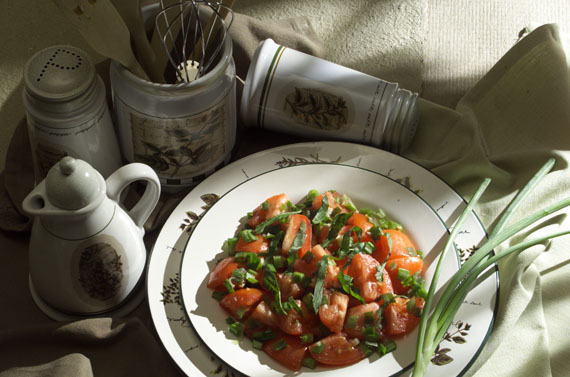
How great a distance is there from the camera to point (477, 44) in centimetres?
131

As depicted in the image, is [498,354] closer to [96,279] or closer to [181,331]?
[181,331]

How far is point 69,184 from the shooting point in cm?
81

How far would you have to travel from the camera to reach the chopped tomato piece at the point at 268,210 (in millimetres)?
989

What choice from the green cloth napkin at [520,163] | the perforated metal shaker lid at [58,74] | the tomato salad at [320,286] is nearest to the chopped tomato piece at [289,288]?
the tomato salad at [320,286]

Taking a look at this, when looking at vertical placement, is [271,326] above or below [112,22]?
below

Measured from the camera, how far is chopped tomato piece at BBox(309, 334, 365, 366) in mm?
854

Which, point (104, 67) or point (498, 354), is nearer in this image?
point (498, 354)

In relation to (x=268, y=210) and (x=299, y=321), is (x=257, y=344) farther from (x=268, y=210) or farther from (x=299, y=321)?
(x=268, y=210)

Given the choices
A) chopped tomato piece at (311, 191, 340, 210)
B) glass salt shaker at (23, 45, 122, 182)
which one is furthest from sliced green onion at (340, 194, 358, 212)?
glass salt shaker at (23, 45, 122, 182)

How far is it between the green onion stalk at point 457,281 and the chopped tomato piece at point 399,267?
34 millimetres

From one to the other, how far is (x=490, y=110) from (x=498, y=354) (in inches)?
15.3

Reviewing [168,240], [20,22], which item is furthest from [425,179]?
[20,22]

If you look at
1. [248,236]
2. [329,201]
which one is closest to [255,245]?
[248,236]

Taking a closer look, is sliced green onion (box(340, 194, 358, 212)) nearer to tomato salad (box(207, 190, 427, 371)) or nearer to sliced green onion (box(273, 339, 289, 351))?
tomato salad (box(207, 190, 427, 371))
